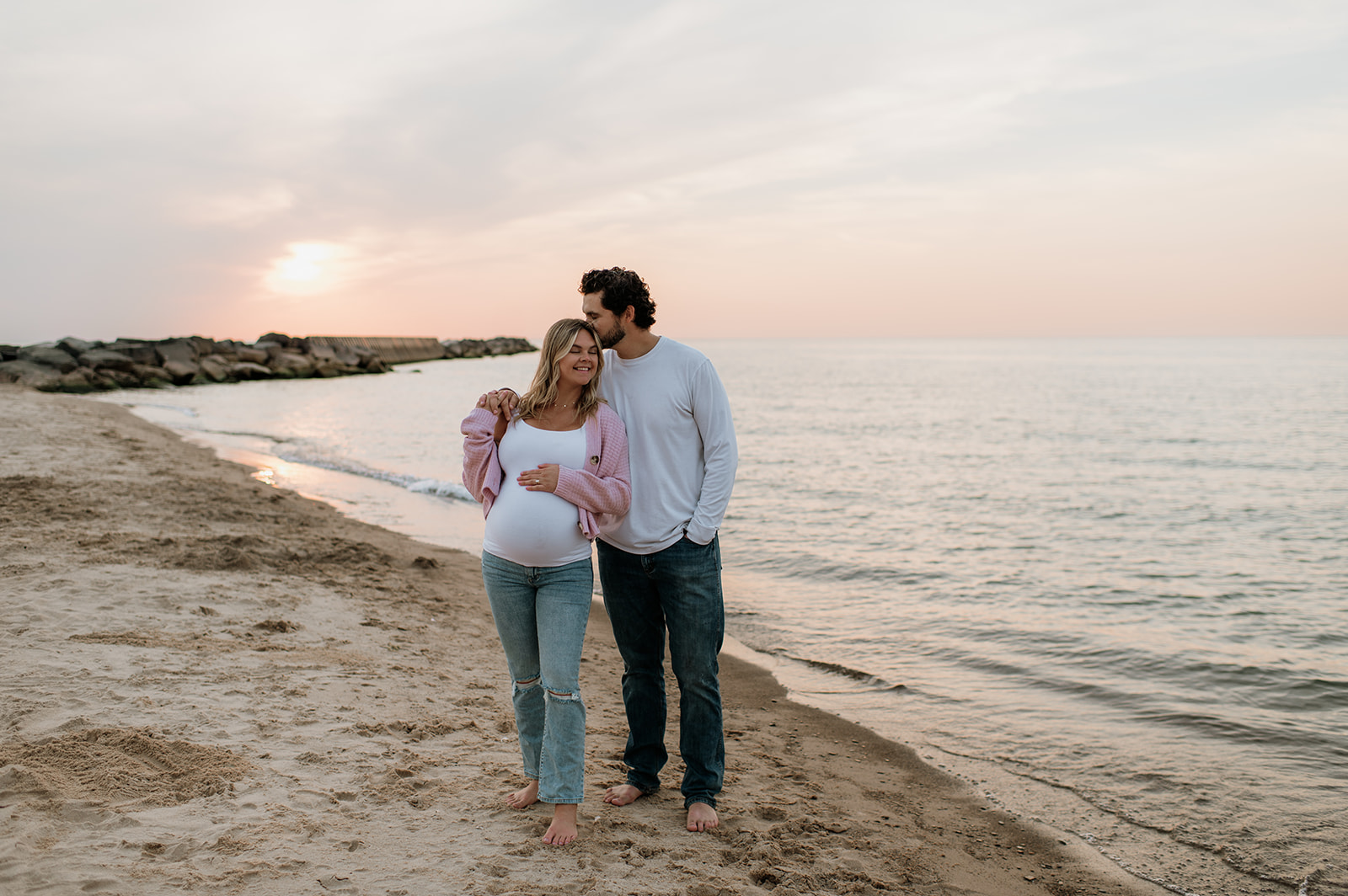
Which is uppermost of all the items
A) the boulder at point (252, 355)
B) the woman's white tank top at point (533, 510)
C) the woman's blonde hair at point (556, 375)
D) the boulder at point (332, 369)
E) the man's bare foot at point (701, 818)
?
the boulder at point (252, 355)

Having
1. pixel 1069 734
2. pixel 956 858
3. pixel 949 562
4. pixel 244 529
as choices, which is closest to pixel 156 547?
pixel 244 529

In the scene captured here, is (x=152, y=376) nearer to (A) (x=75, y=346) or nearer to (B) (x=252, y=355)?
(A) (x=75, y=346)

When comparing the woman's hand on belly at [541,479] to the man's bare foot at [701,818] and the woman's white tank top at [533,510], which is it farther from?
the man's bare foot at [701,818]

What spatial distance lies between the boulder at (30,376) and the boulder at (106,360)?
10.2 ft

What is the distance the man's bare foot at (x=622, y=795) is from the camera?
3.77 meters

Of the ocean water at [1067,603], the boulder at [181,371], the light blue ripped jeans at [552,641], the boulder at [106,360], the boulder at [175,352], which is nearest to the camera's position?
the light blue ripped jeans at [552,641]

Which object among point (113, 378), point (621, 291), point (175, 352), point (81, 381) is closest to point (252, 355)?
point (175, 352)

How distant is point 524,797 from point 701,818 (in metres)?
0.78

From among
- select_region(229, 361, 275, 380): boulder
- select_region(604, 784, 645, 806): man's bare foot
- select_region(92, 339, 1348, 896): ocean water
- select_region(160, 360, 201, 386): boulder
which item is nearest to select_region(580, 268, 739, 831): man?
select_region(604, 784, 645, 806): man's bare foot

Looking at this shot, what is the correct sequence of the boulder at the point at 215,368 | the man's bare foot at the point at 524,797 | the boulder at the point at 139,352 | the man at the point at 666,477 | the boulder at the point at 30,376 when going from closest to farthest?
the man at the point at 666,477, the man's bare foot at the point at 524,797, the boulder at the point at 30,376, the boulder at the point at 139,352, the boulder at the point at 215,368

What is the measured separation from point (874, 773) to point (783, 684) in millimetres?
1643

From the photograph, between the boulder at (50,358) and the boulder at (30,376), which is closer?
the boulder at (30,376)

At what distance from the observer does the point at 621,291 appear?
10.8ft

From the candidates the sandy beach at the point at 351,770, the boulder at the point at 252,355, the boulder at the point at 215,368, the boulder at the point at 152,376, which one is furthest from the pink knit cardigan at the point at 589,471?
the boulder at the point at 252,355
